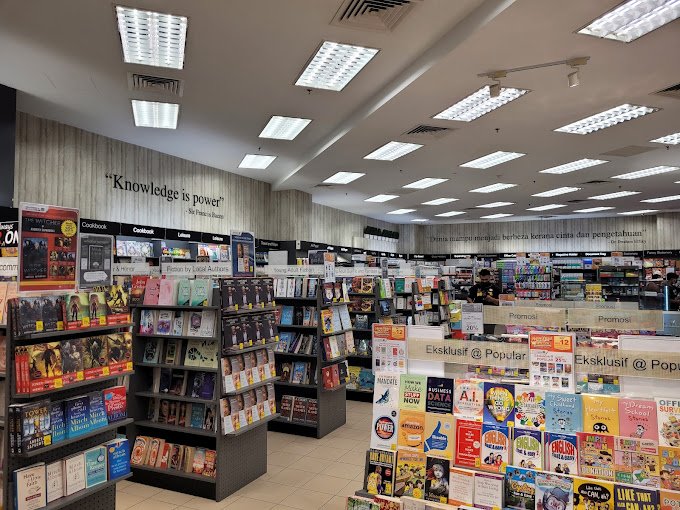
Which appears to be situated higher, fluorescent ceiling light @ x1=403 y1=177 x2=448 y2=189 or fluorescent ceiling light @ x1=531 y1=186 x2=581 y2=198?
fluorescent ceiling light @ x1=403 y1=177 x2=448 y2=189

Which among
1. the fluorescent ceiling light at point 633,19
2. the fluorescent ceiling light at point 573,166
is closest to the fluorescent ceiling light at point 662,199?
the fluorescent ceiling light at point 573,166

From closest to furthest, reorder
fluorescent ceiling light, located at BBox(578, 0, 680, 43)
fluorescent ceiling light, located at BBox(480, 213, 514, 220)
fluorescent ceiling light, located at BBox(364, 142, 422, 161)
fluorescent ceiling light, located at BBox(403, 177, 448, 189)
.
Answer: fluorescent ceiling light, located at BBox(578, 0, 680, 43)
fluorescent ceiling light, located at BBox(364, 142, 422, 161)
fluorescent ceiling light, located at BBox(403, 177, 448, 189)
fluorescent ceiling light, located at BBox(480, 213, 514, 220)

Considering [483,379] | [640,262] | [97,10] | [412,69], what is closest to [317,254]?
[412,69]

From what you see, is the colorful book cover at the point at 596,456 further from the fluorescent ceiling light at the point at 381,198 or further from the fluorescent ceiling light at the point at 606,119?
the fluorescent ceiling light at the point at 381,198

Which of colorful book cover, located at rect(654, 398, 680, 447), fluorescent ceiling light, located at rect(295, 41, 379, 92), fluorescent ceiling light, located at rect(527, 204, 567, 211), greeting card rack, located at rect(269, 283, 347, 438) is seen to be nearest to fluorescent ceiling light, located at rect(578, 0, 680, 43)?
fluorescent ceiling light, located at rect(295, 41, 379, 92)

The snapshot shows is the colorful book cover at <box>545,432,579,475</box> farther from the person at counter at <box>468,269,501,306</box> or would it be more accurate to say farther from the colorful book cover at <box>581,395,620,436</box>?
the person at counter at <box>468,269,501,306</box>

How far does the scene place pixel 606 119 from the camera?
6949mm

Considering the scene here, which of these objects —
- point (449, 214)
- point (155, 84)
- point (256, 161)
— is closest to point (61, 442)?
point (155, 84)

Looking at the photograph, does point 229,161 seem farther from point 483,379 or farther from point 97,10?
point 483,379

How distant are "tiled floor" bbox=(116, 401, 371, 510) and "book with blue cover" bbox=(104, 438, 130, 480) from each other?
35.6 inches

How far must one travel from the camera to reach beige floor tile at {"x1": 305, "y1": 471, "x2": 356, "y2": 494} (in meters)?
4.50

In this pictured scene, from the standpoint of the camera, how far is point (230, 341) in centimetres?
442

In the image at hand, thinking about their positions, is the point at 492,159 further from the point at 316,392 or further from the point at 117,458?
the point at 117,458

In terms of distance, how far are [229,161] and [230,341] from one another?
622 cm
